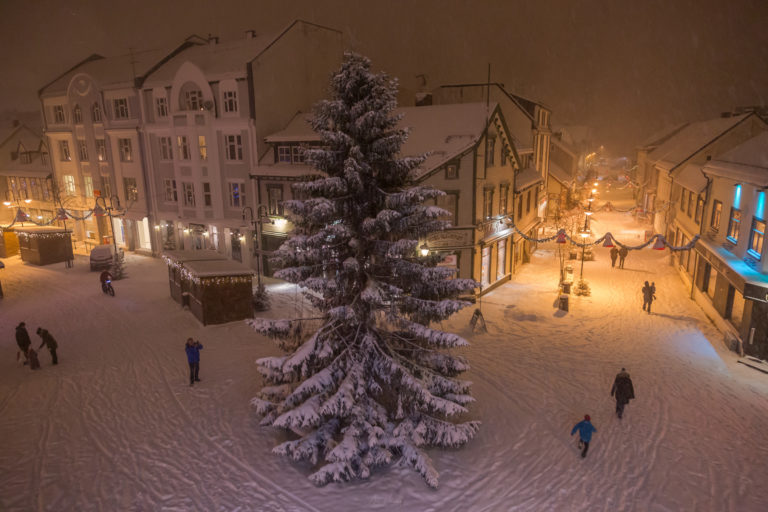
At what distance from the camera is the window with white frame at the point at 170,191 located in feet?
111

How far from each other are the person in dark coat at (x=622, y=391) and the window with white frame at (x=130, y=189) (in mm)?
35245

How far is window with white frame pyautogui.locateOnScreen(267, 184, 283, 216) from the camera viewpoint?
28484mm

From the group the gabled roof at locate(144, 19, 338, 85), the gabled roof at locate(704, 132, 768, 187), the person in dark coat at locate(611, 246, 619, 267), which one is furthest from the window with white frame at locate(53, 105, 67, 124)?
the gabled roof at locate(704, 132, 768, 187)

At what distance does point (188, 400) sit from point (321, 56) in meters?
25.5

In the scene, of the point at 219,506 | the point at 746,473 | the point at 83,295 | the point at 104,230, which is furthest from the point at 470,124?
the point at 104,230

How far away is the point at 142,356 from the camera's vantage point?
59.4 ft

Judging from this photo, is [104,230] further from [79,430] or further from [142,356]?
Result: [79,430]

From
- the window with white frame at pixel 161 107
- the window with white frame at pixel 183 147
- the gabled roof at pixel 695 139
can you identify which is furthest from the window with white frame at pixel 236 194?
the gabled roof at pixel 695 139

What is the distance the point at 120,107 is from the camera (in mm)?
34719

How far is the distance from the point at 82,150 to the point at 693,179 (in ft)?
149

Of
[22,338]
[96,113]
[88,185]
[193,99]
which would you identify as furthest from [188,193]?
[22,338]

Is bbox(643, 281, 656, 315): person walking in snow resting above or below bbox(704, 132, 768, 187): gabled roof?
below

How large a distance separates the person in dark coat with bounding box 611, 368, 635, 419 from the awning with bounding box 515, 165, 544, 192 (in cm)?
1730

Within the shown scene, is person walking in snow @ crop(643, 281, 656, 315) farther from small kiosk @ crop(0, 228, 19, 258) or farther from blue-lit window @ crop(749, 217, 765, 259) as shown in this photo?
small kiosk @ crop(0, 228, 19, 258)
